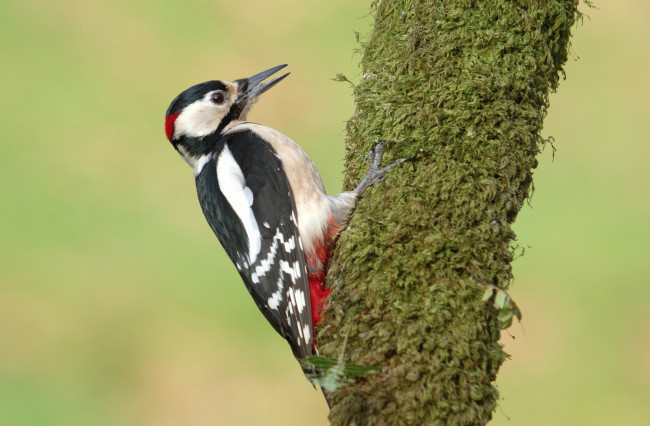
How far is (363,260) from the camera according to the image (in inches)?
80.2

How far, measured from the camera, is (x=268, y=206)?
103 inches

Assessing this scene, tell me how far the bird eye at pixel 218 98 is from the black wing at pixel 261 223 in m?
0.26

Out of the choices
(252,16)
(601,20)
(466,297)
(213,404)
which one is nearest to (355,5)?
(252,16)

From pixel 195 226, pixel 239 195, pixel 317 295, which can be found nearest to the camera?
pixel 317 295

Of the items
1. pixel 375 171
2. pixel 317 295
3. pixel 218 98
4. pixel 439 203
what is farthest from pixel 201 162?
pixel 439 203

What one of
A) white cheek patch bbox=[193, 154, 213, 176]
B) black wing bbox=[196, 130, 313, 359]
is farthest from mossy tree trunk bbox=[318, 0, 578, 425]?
white cheek patch bbox=[193, 154, 213, 176]

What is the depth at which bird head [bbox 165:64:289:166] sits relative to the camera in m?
2.99

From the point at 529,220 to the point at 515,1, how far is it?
317 cm

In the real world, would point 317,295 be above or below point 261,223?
below

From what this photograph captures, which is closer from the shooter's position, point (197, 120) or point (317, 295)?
point (317, 295)

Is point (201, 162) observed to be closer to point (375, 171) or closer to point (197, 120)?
point (197, 120)

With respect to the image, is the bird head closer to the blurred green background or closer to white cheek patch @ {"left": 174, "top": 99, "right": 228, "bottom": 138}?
white cheek patch @ {"left": 174, "top": 99, "right": 228, "bottom": 138}

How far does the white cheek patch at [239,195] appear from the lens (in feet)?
8.64

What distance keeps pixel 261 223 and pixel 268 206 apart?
0.22ft
